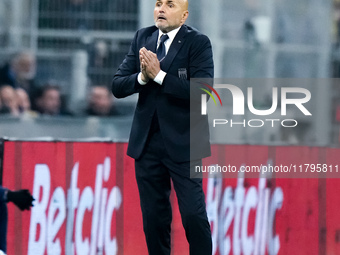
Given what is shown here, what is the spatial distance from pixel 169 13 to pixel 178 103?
2.05ft

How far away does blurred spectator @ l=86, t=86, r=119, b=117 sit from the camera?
11.4 m

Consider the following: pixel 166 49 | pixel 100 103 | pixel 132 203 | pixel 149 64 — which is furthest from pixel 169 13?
pixel 100 103

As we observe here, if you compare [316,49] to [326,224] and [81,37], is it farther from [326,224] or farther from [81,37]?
[326,224]

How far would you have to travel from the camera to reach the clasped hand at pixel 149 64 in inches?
210

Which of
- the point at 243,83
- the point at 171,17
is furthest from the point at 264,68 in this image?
the point at 171,17

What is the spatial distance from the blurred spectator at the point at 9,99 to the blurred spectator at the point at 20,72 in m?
0.11

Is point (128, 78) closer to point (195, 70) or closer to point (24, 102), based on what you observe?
point (195, 70)

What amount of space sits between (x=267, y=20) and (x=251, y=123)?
3147 millimetres

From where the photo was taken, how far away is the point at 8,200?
667 centimetres

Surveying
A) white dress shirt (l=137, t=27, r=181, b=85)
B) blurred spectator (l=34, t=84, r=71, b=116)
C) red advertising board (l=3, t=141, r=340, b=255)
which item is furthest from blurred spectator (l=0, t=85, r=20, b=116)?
white dress shirt (l=137, t=27, r=181, b=85)

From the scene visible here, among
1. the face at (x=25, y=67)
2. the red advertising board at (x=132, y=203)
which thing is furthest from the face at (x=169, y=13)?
the face at (x=25, y=67)

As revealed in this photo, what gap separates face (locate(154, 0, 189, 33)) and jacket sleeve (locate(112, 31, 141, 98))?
1.08 feet

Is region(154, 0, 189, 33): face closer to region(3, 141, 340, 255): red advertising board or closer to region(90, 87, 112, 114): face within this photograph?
region(3, 141, 340, 255): red advertising board

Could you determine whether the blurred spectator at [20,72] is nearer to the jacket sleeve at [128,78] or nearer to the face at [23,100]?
the face at [23,100]
